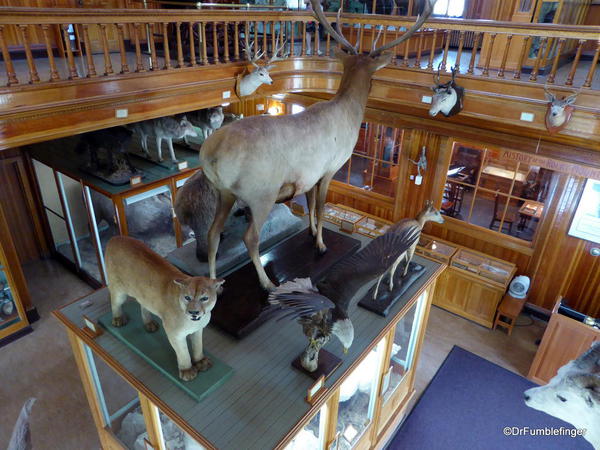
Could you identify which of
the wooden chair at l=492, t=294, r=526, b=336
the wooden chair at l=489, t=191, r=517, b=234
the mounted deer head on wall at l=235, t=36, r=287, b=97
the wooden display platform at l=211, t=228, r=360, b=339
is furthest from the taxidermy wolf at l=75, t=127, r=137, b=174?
the wooden chair at l=489, t=191, r=517, b=234

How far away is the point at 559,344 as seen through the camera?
5.91 meters

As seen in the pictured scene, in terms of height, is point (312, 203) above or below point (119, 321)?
above

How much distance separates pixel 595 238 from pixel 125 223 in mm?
7293

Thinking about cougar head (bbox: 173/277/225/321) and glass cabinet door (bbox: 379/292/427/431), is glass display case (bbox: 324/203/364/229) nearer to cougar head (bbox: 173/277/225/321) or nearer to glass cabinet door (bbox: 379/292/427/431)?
glass cabinet door (bbox: 379/292/427/431)

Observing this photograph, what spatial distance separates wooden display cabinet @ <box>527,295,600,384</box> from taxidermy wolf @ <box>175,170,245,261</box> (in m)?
4.83

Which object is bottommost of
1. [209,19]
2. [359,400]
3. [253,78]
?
[359,400]

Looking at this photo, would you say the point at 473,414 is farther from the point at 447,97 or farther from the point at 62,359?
the point at 62,359

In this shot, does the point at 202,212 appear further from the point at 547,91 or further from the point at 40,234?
the point at 40,234

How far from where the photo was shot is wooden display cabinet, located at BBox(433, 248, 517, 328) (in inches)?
281

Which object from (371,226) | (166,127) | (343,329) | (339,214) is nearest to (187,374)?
(343,329)

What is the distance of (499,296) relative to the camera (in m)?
7.04

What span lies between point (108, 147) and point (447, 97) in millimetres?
4973

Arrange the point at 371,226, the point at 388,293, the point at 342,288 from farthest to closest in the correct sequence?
the point at 371,226
the point at 388,293
the point at 342,288

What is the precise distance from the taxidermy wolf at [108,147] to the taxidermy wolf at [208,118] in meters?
1.23
